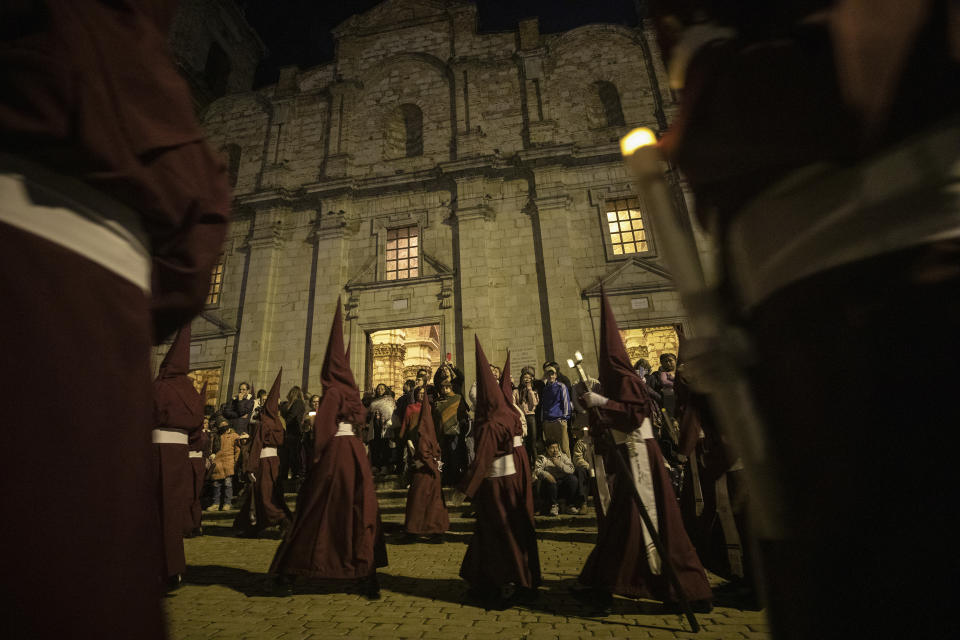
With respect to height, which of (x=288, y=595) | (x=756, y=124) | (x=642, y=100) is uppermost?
(x=642, y=100)

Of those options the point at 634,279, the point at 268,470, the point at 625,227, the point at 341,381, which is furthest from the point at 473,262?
the point at 341,381

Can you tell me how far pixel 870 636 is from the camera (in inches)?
24.5

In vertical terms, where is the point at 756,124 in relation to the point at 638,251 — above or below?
below

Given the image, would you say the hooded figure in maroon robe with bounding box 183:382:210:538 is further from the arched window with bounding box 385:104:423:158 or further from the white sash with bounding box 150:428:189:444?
the arched window with bounding box 385:104:423:158

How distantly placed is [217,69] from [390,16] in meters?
10.2

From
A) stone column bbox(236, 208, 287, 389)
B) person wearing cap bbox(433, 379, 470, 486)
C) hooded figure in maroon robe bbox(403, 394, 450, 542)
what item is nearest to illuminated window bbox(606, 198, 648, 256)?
person wearing cap bbox(433, 379, 470, 486)

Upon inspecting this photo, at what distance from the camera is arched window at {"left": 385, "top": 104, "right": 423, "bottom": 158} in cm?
1602

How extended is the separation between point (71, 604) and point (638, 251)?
46.5 ft

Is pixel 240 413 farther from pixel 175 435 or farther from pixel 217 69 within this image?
pixel 217 69

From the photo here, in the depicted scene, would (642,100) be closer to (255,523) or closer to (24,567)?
(255,523)

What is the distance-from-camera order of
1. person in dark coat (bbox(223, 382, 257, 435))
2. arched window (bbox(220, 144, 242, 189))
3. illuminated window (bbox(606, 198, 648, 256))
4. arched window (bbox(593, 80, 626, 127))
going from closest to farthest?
person in dark coat (bbox(223, 382, 257, 435)) → illuminated window (bbox(606, 198, 648, 256)) → arched window (bbox(593, 80, 626, 127)) → arched window (bbox(220, 144, 242, 189))

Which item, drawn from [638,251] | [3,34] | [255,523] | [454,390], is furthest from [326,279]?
[3,34]

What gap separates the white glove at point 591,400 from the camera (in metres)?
3.74

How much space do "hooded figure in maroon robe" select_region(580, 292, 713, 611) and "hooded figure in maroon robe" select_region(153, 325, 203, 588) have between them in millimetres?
3826
